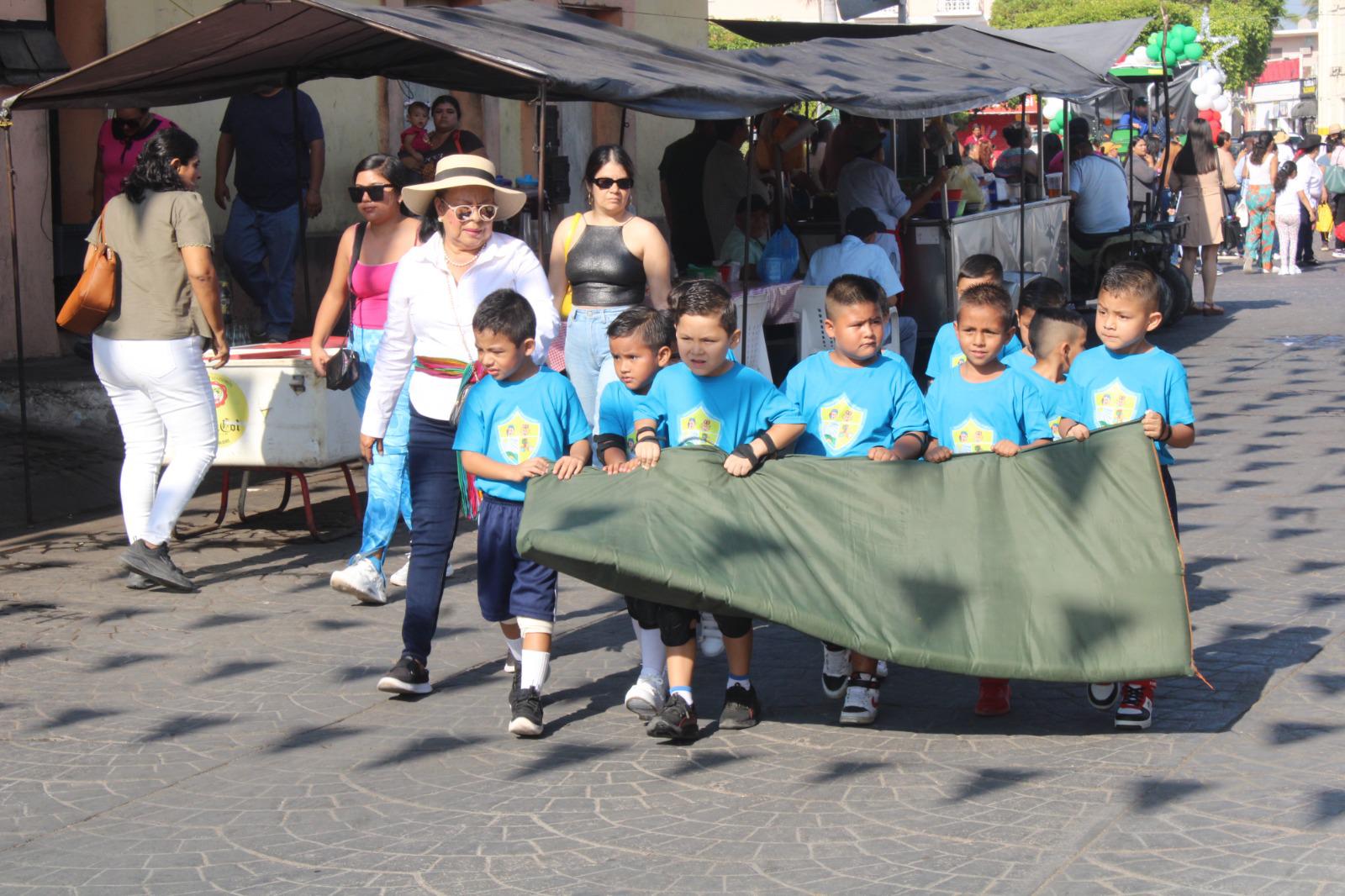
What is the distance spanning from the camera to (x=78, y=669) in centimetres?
629

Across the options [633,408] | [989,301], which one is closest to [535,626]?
[633,408]

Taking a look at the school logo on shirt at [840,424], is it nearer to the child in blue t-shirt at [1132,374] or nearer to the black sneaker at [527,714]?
the child in blue t-shirt at [1132,374]

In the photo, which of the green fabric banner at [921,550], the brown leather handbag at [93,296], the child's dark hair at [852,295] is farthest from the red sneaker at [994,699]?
the brown leather handbag at [93,296]

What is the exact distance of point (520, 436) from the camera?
18.0 feet

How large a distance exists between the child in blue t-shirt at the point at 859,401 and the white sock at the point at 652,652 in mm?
536

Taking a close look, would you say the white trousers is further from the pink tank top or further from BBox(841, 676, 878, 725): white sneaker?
BBox(841, 676, 878, 725): white sneaker

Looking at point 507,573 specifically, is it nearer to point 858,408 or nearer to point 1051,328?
point 858,408

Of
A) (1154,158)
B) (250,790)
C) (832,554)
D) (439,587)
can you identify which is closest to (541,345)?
(439,587)

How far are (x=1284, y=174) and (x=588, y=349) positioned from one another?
17565 mm

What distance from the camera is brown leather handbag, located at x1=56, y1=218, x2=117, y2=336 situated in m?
7.46

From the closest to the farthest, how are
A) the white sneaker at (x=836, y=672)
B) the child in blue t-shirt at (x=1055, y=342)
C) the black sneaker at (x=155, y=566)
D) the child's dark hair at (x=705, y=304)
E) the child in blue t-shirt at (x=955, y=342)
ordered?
the child's dark hair at (x=705, y=304), the white sneaker at (x=836, y=672), the child in blue t-shirt at (x=1055, y=342), the child in blue t-shirt at (x=955, y=342), the black sneaker at (x=155, y=566)

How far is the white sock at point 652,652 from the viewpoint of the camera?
555cm

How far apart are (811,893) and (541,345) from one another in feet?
A: 7.86

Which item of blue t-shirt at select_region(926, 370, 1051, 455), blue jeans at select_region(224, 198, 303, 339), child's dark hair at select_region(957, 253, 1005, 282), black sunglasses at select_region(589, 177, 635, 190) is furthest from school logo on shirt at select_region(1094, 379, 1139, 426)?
blue jeans at select_region(224, 198, 303, 339)
